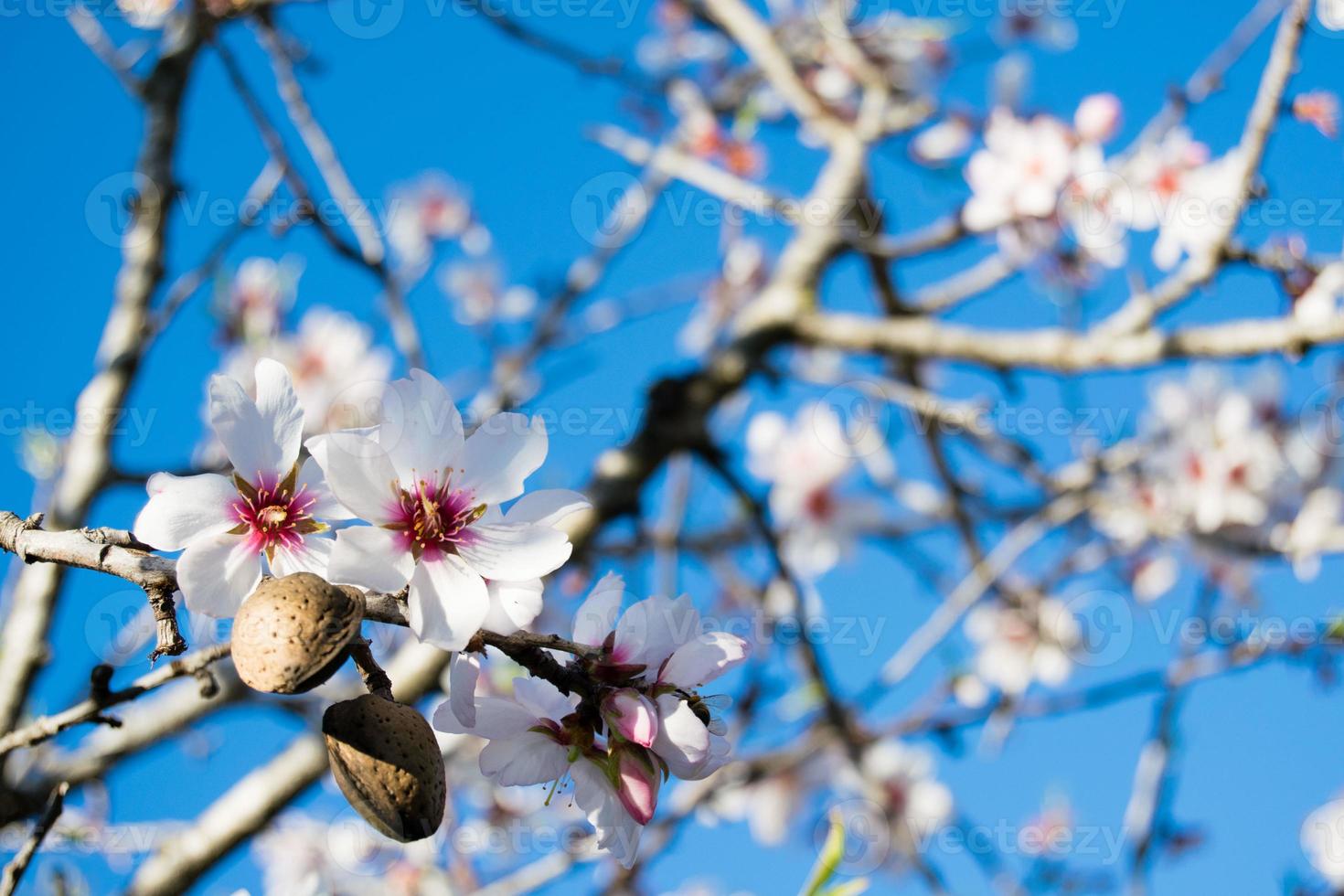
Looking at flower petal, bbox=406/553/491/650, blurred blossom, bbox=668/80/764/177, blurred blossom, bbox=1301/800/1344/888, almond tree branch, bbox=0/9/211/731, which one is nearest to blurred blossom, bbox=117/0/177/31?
almond tree branch, bbox=0/9/211/731

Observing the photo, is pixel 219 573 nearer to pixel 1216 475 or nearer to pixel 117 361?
pixel 117 361

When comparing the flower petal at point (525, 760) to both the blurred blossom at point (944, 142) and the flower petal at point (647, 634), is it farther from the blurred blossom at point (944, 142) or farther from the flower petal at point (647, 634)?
the blurred blossom at point (944, 142)

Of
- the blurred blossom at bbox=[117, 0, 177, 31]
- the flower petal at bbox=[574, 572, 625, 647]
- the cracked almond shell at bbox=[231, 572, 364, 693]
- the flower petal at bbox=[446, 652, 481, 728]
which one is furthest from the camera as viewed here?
the blurred blossom at bbox=[117, 0, 177, 31]

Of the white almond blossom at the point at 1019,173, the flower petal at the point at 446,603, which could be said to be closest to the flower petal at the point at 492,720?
the flower petal at the point at 446,603

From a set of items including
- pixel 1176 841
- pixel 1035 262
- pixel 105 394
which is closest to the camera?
pixel 105 394

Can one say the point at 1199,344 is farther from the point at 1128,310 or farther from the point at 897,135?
the point at 897,135

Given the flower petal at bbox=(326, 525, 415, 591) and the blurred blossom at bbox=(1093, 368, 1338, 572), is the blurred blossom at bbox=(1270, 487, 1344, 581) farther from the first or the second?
the flower petal at bbox=(326, 525, 415, 591)

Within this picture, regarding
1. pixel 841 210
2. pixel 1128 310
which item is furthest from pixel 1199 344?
pixel 841 210
